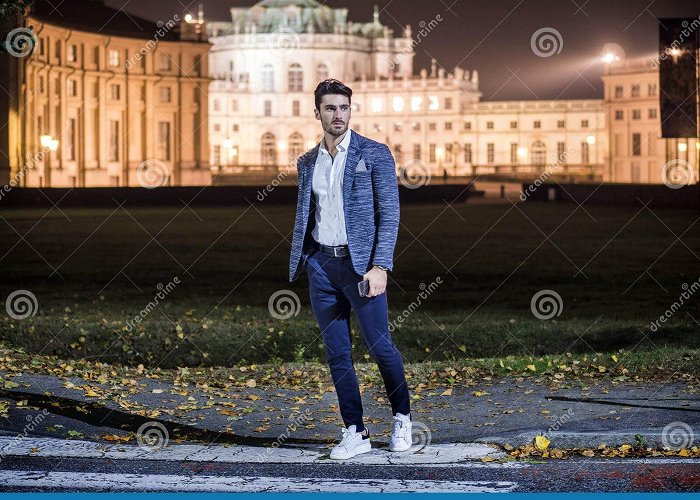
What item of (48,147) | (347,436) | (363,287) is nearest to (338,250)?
(363,287)

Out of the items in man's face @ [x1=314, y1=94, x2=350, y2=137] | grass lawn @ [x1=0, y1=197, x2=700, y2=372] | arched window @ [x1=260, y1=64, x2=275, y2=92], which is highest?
arched window @ [x1=260, y1=64, x2=275, y2=92]

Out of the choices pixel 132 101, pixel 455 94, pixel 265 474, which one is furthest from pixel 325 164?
pixel 455 94

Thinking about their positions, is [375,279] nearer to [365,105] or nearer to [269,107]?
[365,105]

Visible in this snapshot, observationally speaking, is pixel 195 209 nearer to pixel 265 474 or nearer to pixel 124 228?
pixel 124 228

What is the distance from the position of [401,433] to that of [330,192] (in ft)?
4.57

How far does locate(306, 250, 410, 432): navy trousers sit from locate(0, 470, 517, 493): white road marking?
71 cm

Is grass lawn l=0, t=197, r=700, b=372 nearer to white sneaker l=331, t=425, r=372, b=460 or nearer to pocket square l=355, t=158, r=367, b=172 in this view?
white sneaker l=331, t=425, r=372, b=460

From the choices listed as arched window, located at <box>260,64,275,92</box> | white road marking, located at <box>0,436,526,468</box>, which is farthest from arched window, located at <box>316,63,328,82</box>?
white road marking, located at <box>0,436,526,468</box>

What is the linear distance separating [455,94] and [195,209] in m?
101

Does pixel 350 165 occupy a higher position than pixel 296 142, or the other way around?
pixel 296 142

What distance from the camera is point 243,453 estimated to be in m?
6.42

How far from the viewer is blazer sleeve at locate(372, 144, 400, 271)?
615 cm

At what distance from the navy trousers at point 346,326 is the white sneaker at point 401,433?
4cm

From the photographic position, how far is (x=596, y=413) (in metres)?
7.32
